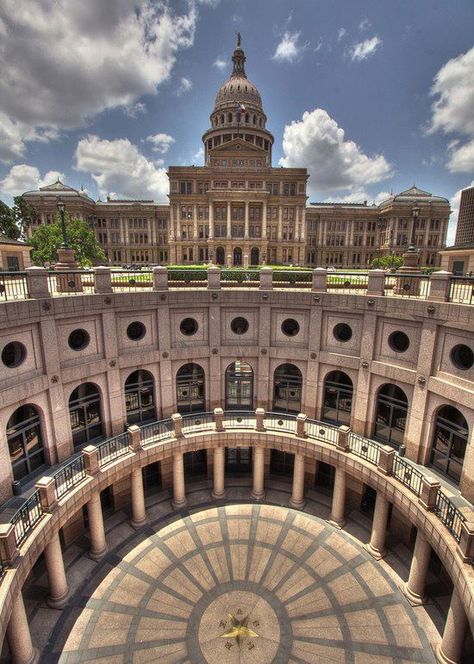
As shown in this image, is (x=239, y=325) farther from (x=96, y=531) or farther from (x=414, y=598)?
(x=414, y=598)

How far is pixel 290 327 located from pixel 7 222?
6360cm

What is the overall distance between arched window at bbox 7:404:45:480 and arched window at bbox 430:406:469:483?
20633 mm

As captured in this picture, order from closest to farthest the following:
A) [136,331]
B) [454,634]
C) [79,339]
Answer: [454,634], [79,339], [136,331]

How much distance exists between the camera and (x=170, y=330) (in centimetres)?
2100

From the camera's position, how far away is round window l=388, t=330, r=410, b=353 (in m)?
18.0

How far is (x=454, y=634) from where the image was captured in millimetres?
12352

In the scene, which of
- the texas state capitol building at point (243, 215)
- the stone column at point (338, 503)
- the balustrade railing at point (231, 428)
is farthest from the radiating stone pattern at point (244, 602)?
the texas state capitol building at point (243, 215)

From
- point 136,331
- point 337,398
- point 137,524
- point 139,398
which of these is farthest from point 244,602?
point 136,331

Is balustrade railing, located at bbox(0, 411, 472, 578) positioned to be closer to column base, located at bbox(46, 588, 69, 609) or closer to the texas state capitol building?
column base, located at bbox(46, 588, 69, 609)

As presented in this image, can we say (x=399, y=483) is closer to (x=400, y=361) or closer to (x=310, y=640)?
(x=400, y=361)

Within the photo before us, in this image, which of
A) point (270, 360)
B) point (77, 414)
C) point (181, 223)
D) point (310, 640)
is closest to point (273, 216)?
point (181, 223)

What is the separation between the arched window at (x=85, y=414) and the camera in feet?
61.3

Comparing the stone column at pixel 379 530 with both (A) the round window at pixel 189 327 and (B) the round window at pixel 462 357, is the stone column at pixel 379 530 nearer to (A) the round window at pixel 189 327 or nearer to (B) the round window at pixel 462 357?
(B) the round window at pixel 462 357

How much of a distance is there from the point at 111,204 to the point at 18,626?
10896 cm
